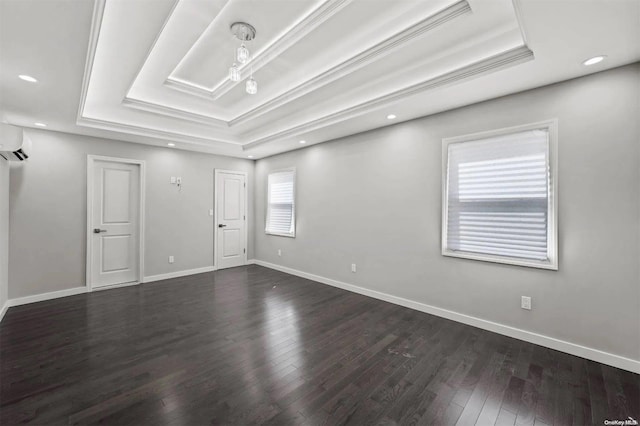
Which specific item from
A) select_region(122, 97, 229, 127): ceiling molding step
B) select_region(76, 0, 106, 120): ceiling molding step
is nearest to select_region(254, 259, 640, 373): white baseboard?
select_region(122, 97, 229, 127): ceiling molding step

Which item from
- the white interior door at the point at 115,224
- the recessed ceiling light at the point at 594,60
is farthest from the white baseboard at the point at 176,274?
the recessed ceiling light at the point at 594,60

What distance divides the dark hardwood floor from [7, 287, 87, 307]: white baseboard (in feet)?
0.92

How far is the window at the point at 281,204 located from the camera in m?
5.61

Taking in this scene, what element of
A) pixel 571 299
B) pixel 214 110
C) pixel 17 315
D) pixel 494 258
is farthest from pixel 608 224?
pixel 17 315

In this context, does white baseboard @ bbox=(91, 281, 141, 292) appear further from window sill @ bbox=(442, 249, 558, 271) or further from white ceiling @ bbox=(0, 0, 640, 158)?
window sill @ bbox=(442, 249, 558, 271)

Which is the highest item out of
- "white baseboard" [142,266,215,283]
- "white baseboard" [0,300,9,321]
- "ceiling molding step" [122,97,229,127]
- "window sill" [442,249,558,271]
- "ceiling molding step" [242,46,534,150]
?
"ceiling molding step" [122,97,229,127]

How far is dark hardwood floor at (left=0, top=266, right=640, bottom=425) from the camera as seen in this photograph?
1816 millimetres

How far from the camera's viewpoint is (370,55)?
2676mm

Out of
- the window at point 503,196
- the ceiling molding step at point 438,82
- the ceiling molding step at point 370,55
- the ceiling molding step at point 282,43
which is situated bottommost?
the window at point 503,196

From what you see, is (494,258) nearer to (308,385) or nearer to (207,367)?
(308,385)

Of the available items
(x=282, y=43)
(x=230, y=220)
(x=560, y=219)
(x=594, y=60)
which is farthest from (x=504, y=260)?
(x=230, y=220)

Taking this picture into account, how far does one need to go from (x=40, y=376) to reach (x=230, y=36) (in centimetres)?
332

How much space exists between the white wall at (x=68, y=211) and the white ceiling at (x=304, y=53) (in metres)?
0.50

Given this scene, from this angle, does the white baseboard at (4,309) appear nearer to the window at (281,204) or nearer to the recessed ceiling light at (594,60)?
the window at (281,204)
